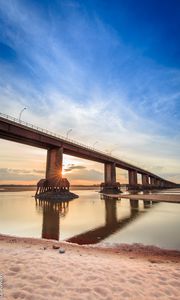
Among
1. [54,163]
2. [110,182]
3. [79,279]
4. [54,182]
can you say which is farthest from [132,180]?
[79,279]

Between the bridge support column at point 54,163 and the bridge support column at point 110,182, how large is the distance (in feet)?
108

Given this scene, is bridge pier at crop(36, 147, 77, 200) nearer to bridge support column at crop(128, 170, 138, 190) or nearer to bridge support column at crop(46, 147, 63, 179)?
bridge support column at crop(46, 147, 63, 179)

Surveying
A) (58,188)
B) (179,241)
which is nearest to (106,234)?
(179,241)

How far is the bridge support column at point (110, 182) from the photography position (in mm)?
75812

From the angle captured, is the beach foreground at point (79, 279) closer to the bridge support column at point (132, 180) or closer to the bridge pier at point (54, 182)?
the bridge pier at point (54, 182)

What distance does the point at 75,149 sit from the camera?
5834 centimetres

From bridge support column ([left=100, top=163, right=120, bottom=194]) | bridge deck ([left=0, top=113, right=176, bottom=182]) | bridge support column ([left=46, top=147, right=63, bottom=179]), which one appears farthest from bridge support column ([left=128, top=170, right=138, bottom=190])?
bridge support column ([left=46, top=147, right=63, bottom=179])

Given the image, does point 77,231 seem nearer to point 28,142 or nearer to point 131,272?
point 131,272

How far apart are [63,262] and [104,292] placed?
213 centimetres

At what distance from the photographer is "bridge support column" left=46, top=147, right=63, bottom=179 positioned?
48.1 meters

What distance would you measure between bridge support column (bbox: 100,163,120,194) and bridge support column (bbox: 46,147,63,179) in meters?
32.9

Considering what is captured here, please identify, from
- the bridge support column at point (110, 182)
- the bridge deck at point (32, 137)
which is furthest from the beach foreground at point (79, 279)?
the bridge support column at point (110, 182)

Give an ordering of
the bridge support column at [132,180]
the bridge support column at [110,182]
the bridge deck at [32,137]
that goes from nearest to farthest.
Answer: the bridge deck at [32,137], the bridge support column at [110,182], the bridge support column at [132,180]

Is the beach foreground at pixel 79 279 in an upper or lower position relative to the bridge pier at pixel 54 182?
lower
